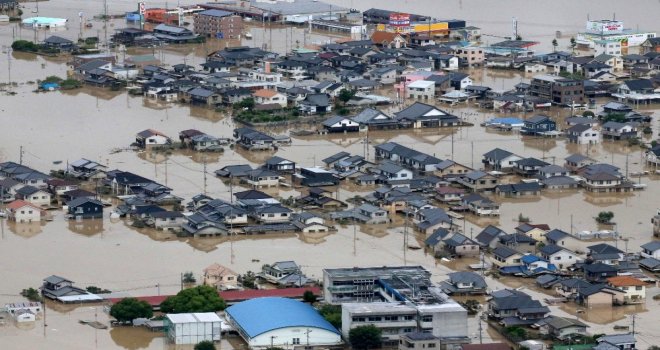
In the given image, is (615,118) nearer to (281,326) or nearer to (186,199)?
(186,199)

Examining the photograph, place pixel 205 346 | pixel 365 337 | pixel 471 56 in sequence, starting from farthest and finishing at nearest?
pixel 471 56 → pixel 365 337 → pixel 205 346

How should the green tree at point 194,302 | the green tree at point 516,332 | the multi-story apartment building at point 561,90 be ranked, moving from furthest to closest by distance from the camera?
the multi-story apartment building at point 561,90
the green tree at point 194,302
the green tree at point 516,332

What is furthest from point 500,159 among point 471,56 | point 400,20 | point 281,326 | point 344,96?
point 400,20

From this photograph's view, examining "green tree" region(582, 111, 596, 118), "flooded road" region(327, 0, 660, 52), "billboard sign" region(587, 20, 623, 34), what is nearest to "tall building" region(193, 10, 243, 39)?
"flooded road" region(327, 0, 660, 52)

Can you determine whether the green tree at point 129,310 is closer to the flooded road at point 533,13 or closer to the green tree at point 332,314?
the green tree at point 332,314

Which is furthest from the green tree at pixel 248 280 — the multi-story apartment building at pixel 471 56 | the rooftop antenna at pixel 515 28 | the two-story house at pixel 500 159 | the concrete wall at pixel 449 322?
the rooftop antenna at pixel 515 28

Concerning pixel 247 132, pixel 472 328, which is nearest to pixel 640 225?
pixel 472 328

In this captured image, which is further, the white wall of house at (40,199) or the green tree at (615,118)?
the green tree at (615,118)
